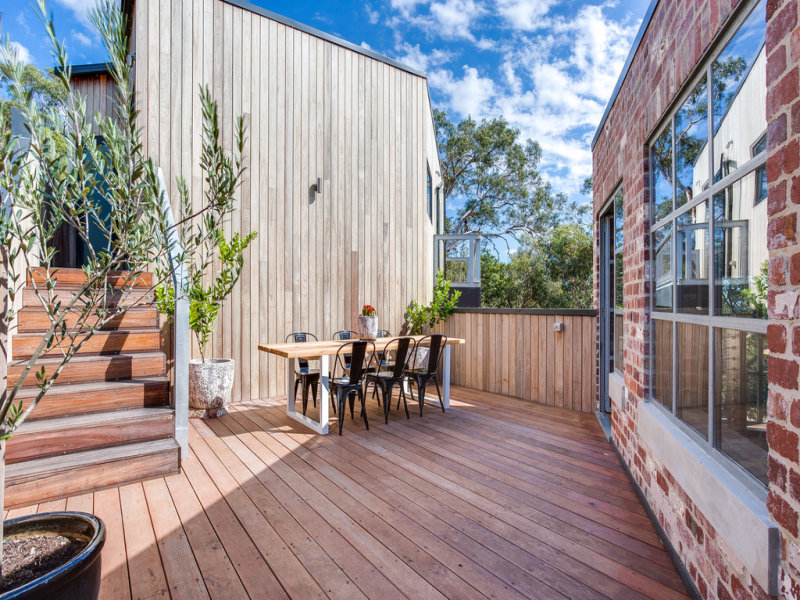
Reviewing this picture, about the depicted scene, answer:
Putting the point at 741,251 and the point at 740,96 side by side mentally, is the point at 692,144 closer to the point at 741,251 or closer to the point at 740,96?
the point at 740,96

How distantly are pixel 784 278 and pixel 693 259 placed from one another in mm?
811

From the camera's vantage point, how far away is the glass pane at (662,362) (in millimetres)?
2191

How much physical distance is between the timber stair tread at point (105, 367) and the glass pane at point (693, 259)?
3.41m

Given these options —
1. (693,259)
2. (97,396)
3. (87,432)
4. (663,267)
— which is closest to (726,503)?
(693,259)

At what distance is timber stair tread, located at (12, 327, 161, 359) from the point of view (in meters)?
2.84

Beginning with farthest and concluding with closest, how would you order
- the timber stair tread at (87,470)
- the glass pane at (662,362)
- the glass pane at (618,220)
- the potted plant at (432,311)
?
the potted plant at (432,311) → the glass pane at (618,220) → the timber stair tread at (87,470) → the glass pane at (662,362)

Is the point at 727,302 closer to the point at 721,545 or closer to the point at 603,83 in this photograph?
the point at 721,545

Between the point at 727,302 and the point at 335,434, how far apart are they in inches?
123

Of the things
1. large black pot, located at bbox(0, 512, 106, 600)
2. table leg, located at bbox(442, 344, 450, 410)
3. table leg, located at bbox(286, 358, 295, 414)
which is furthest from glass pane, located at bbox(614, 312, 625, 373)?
large black pot, located at bbox(0, 512, 106, 600)

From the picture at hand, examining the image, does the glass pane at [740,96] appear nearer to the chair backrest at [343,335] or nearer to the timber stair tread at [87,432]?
the timber stair tread at [87,432]

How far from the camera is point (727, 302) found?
1520 millimetres

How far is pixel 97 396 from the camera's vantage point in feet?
9.37

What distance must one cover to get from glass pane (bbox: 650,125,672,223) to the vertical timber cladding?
13.3 feet

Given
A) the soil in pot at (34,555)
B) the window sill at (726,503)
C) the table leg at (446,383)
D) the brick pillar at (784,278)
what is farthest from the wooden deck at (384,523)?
the table leg at (446,383)
